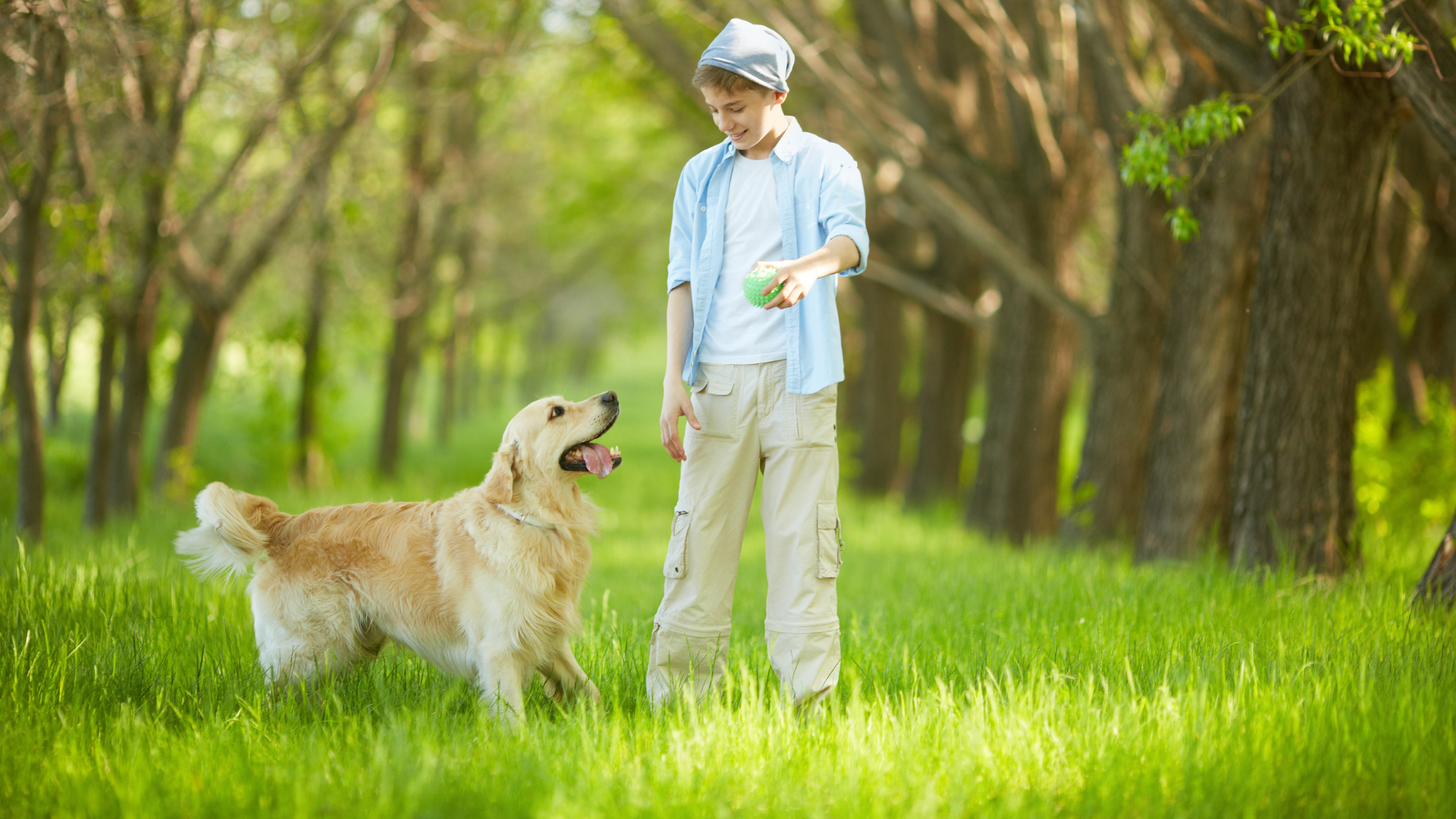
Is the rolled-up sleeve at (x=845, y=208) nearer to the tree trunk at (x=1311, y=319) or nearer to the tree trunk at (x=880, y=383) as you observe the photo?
the tree trunk at (x=1311, y=319)

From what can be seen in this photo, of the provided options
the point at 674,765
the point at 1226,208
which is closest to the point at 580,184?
the point at 1226,208

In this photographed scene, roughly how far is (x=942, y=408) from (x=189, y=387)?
30.2 ft

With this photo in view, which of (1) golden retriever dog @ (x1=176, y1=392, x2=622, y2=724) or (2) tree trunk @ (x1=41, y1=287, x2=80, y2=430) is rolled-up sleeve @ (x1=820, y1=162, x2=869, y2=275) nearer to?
(1) golden retriever dog @ (x1=176, y1=392, x2=622, y2=724)

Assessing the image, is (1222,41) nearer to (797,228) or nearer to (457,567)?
(797,228)

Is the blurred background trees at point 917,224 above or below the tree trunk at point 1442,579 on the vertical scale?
above

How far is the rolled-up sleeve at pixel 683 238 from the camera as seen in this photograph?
13.2 ft

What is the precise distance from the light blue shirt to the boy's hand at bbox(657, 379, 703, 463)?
14 cm

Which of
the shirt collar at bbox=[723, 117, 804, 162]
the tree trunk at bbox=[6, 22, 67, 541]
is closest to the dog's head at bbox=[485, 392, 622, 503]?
the shirt collar at bbox=[723, 117, 804, 162]

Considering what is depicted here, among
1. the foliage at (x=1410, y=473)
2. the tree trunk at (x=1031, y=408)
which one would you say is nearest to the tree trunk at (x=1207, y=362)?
the foliage at (x=1410, y=473)

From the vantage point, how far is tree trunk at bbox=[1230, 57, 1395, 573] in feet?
19.3

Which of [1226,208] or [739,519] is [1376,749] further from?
[1226,208]

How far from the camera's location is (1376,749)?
324 cm

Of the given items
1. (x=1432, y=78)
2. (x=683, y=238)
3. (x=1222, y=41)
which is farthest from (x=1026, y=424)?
(x=683, y=238)

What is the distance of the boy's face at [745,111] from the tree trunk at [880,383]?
11.8 metres
